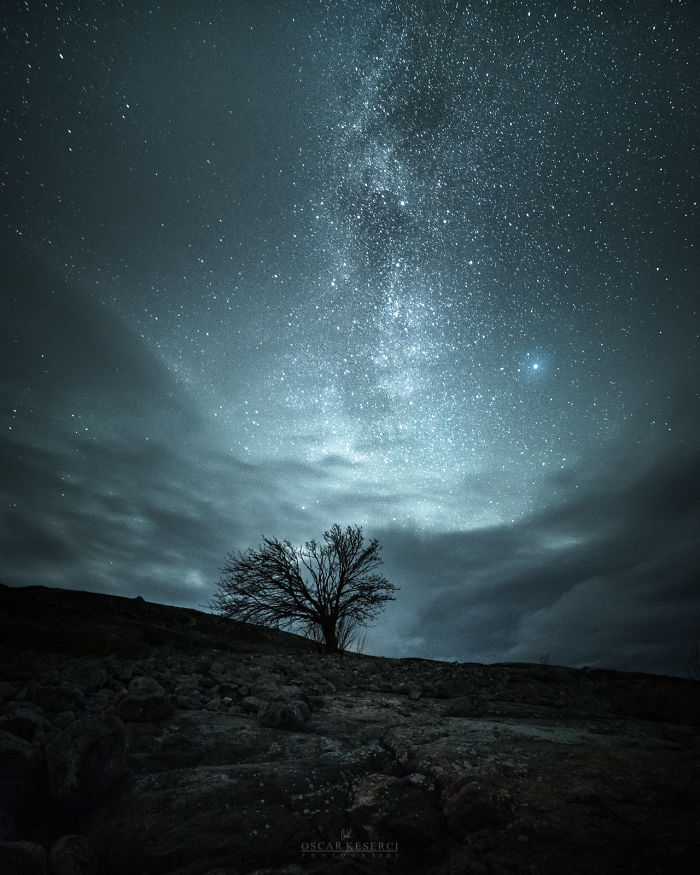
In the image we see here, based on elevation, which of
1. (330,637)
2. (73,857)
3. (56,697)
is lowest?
(73,857)

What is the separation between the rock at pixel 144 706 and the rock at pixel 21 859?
1681 mm

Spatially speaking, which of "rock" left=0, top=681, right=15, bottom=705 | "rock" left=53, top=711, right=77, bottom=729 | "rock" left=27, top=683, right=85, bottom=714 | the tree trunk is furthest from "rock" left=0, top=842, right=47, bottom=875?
the tree trunk

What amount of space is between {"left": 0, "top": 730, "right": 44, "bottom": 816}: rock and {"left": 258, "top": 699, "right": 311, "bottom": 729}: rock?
2.00 m

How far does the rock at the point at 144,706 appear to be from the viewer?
3.78m

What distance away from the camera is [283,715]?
4141 mm

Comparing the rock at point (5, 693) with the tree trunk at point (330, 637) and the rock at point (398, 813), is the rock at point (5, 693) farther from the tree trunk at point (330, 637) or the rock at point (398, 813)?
the tree trunk at point (330, 637)

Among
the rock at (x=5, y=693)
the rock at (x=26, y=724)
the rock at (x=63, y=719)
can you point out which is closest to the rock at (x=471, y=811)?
the rock at (x=26, y=724)

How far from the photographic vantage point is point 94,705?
404 centimetres

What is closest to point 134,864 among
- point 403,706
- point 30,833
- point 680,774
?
point 30,833

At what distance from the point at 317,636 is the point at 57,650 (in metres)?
10.0

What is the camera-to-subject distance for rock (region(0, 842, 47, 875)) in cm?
207

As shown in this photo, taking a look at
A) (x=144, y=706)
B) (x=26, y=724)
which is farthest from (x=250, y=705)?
(x=26, y=724)

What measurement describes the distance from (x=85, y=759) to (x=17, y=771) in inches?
15.2

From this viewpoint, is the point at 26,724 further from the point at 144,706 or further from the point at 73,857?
the point at 73,857
